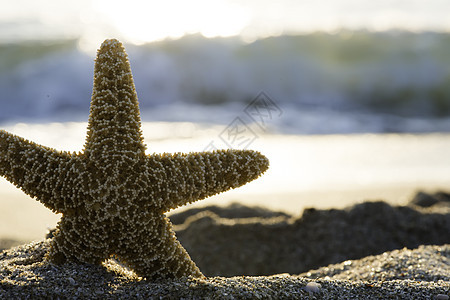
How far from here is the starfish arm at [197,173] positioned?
312 cm

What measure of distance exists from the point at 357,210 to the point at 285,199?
1582mm

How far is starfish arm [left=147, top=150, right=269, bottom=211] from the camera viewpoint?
3.12 m

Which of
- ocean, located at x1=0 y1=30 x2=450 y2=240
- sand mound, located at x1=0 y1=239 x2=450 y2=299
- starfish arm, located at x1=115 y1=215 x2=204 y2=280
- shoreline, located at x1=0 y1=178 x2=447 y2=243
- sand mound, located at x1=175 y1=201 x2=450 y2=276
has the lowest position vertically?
sand mound, located at x1=0 y1=239 x2=450 y2=299

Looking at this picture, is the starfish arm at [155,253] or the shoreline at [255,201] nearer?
the starfish arm at [155,253]

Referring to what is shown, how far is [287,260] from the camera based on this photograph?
510cm

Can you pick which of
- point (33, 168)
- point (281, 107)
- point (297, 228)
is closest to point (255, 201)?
point (297, 228)

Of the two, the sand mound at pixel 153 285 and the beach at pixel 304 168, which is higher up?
the beach at pixel 304 168

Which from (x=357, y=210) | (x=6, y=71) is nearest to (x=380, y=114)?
(x=357, y=210)

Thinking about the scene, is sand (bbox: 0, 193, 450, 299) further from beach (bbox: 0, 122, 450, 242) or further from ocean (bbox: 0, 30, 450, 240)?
ocean (bbox: 0, 30, 450, 240)

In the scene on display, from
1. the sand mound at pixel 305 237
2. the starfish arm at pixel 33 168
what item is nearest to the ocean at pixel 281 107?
the sand mound at pixel 305 237

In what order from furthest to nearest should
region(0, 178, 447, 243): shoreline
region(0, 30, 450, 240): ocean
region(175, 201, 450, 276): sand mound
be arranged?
region(0, 30, 450, 240): ocean, region(0, 178, 447, 243): shoreline, region(175, 201, 450, 276): sand mound

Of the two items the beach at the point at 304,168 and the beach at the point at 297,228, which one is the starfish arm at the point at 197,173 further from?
the beach at the point at 304,168

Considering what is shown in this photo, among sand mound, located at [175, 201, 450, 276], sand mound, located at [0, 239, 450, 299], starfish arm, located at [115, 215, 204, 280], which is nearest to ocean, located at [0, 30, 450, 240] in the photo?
sand mound, located at [175, 201, 450, 276]

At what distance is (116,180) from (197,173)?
1.66 ft
